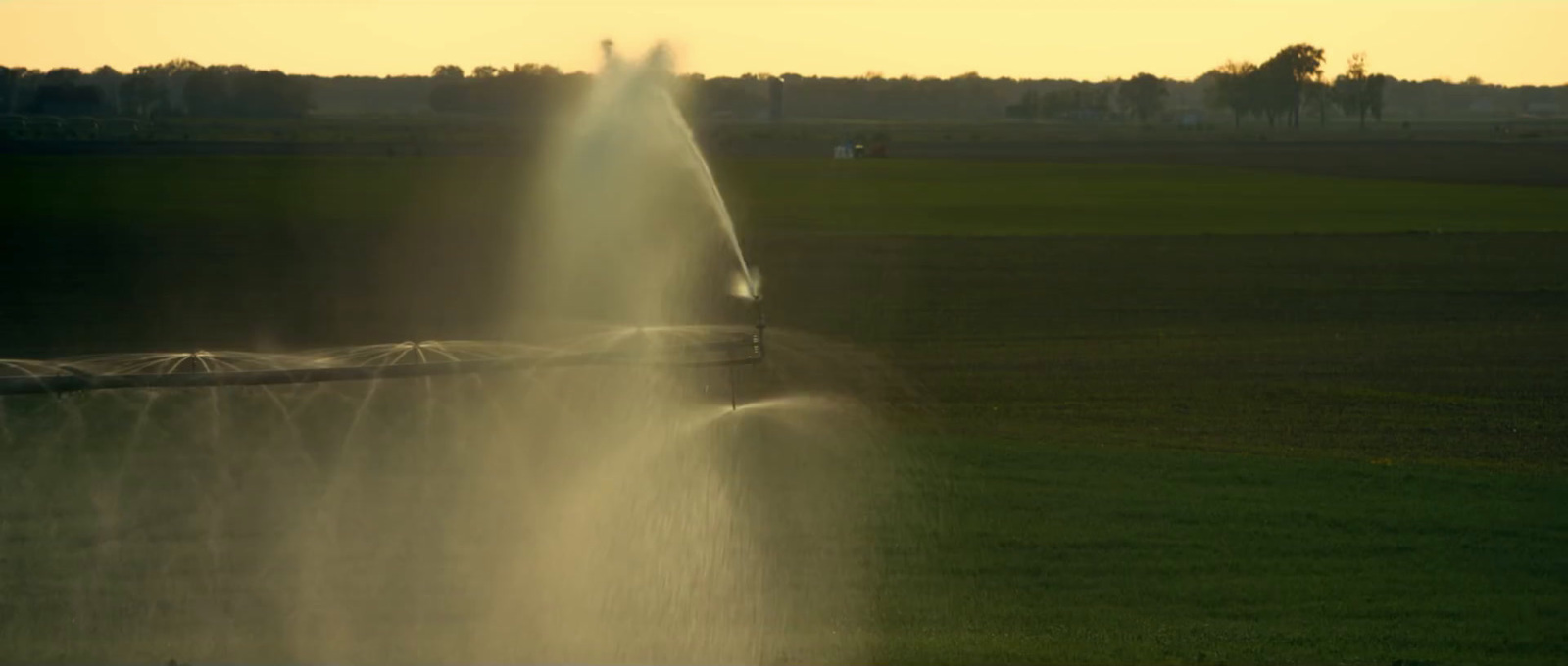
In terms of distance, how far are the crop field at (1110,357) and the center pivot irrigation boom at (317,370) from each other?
0.95 meters


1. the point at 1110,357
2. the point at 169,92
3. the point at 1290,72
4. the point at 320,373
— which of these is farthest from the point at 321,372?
the point at 1290,72

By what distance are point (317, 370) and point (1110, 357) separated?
12913 mm

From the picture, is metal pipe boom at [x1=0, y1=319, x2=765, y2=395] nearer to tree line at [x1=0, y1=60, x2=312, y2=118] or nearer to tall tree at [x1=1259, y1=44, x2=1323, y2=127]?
tree line at [x1=0, y1=60, x2=312, y2=118]

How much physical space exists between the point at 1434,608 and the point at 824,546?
3.63 metres

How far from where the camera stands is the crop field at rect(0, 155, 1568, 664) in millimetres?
9305

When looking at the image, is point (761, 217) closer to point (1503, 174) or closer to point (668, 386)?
point (668, 386)

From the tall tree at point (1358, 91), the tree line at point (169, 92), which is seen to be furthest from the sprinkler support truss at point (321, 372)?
the tall tree at point (1358, 91)

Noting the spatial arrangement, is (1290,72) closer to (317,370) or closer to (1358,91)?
(1358,91)

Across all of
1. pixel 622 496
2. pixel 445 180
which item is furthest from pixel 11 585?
pixel 445 180

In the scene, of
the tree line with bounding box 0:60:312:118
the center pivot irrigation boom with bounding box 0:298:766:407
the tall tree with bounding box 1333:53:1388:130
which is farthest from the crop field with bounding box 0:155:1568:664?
the tall tree with bounding box 1333:53:1388:130

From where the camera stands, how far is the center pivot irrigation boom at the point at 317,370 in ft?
32.9

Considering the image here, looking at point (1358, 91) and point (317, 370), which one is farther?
point (1358, 91)

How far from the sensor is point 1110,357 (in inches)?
840

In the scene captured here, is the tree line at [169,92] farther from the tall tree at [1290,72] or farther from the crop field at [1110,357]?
the tall tree at [1290,72]
